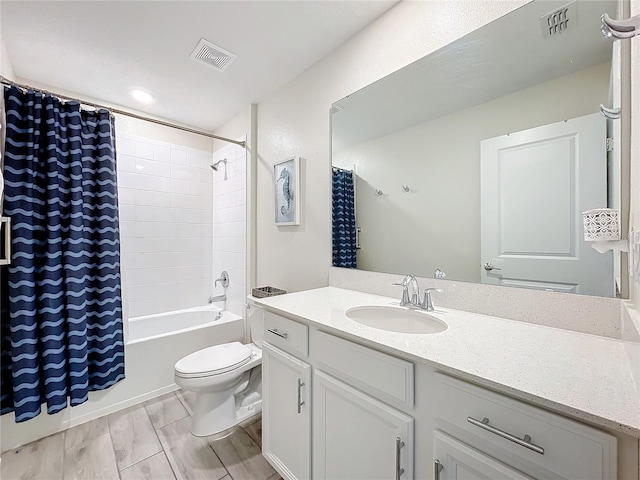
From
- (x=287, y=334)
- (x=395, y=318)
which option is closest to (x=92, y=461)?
(x=287, y=334)

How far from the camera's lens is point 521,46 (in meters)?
1.08

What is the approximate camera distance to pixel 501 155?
112cm

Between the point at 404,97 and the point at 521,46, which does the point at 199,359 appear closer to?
the point at 404,97

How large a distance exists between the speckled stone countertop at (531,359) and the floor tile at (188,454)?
1044 mm

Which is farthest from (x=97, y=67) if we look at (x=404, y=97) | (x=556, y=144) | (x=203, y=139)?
(x=556, y=144)

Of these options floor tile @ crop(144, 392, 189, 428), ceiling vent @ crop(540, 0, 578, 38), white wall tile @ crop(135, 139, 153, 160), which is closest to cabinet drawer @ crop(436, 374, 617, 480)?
ceiling vent @ crop(540, 0, 578, 38)

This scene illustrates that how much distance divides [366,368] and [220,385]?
1118 mm

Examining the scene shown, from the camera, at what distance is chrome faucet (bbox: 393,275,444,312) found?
1.23 meters

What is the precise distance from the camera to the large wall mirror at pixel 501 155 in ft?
3.04

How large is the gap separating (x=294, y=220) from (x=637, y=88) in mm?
1652

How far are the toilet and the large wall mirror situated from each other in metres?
1.03

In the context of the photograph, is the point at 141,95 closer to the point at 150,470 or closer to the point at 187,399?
the point at 187,399

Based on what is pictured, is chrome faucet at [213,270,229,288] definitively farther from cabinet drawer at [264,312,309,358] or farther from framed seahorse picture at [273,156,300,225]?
cabinet drawer at [264,312,309,358]

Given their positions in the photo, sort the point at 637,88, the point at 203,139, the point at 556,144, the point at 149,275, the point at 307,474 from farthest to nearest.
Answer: the point at 203,139, the point at 149,275, the point at 307,474, the point at 556,144, the point at 637,88
